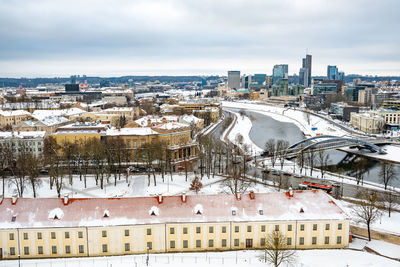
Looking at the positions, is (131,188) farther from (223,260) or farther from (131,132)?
(223,260)

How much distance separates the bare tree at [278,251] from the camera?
26.0 metres

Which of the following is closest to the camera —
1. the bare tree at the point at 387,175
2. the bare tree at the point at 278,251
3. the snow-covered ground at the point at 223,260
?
the bare tree at the point at 278,251

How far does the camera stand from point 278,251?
27672mm

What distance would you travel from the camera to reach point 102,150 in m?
54.2

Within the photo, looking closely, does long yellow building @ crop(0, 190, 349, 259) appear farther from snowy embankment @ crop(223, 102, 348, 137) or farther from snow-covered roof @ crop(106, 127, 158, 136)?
snowy embankment @ crop(223, 102, 348, 137)

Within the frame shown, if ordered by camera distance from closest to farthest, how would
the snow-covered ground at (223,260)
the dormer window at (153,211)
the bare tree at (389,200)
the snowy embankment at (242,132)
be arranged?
the snow-covered ground at (223,260) < the dormer window at (153,211) < the bare tree at (389,200) < the snowy embankment at (242,132)

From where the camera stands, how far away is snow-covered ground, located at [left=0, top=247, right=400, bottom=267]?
88.7 ft

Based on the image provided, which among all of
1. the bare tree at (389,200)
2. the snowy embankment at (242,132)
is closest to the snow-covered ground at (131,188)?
the bare tree at (389,200)

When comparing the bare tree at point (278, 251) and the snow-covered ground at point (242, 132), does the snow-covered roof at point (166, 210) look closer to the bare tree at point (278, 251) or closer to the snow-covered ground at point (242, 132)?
the bare tree at point (278, 251)

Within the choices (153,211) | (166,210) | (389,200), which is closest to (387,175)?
(389,200)

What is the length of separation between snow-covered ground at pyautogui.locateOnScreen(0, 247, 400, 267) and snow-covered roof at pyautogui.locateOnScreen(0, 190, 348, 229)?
256 centimetres

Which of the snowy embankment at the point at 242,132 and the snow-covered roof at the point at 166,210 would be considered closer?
the snow-covered roof at the point at 166,210

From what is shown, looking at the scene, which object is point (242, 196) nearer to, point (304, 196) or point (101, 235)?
point (304, 196)

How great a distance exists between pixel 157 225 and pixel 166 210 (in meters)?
1.56
